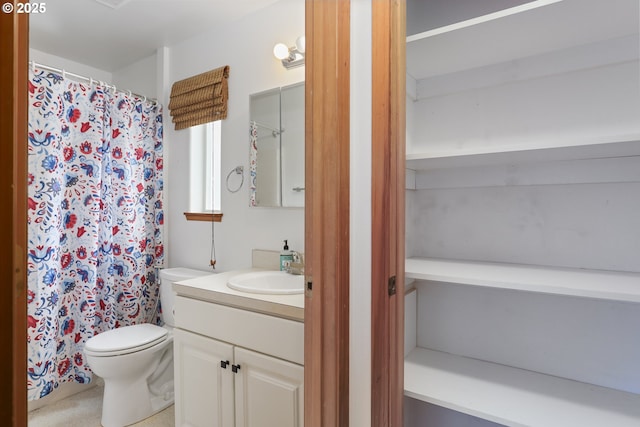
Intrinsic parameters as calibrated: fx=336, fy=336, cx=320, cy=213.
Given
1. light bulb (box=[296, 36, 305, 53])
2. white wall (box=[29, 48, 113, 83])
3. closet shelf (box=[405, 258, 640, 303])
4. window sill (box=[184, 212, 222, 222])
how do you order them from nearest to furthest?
closet shelf (box=[405, 258, 640, 303])
light bulb (box=[296, 36, 305, 53])
window sill (box=[184, 212, 222, 222])
white wall (box=[29, 48, 113, 83])

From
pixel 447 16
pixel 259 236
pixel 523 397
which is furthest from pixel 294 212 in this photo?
pixel 523 397

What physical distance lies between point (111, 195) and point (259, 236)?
1056 mm

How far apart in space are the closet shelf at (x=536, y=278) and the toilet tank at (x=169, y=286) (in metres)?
1.53

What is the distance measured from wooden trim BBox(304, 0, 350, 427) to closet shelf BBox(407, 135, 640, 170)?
34 centimetres

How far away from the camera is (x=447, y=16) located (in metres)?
1.27

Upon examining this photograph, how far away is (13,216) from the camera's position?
14.0 inches

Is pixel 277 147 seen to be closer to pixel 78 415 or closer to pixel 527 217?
pixel 527 217

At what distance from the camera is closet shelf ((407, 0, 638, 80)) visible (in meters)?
0.89

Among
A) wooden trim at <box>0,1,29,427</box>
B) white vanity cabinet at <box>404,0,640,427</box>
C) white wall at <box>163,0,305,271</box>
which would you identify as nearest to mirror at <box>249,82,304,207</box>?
white wall at <box>163,0,305,271</box>

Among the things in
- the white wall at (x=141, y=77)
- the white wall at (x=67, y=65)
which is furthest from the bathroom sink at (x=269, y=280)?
the white wall at (x=67, y=65)

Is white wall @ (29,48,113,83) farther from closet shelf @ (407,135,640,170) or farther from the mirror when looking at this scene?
closet shelf @ (407,135,640,170)

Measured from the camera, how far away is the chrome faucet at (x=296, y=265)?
5.64 feet

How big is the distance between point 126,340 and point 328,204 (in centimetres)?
161

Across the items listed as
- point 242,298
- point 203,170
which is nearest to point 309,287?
point 242,298
